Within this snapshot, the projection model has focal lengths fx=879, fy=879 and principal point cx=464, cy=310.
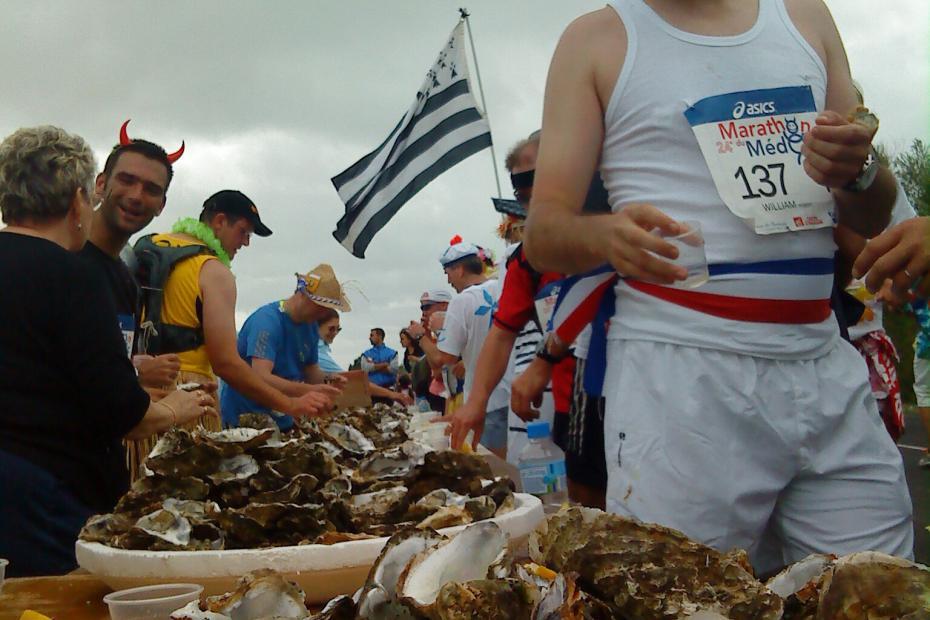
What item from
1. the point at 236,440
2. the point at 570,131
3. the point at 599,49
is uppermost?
the point at 599,49

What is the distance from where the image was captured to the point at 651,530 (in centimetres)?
67

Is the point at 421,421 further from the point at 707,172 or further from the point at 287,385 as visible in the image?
the point at 707,172

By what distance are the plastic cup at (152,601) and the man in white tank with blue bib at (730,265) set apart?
0.74 metres

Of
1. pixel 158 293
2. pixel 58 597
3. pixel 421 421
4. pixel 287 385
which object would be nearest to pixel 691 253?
pixel 58 597

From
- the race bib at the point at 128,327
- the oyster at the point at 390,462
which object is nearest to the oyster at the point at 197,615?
the oyster at the point at 390,462

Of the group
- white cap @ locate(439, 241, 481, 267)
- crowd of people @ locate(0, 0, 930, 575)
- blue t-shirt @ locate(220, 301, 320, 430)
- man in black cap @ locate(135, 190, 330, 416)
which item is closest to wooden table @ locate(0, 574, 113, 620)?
crowd of people @ locate(0, 0, 930, 575)

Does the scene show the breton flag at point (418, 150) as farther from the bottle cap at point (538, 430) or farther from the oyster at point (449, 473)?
the oyster at point (449, 473)

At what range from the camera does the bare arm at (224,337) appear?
348 centimetres

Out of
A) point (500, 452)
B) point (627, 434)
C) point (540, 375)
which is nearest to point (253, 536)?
point (627, 434)

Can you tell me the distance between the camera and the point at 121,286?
10.00ft

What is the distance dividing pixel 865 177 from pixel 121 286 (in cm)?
246

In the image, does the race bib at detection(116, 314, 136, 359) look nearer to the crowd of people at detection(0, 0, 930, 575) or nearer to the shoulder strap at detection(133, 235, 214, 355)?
the shoulder strap at detection(133, 235, 214, 355)

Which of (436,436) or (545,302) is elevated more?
(545,302)

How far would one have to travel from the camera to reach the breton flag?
7.73m
